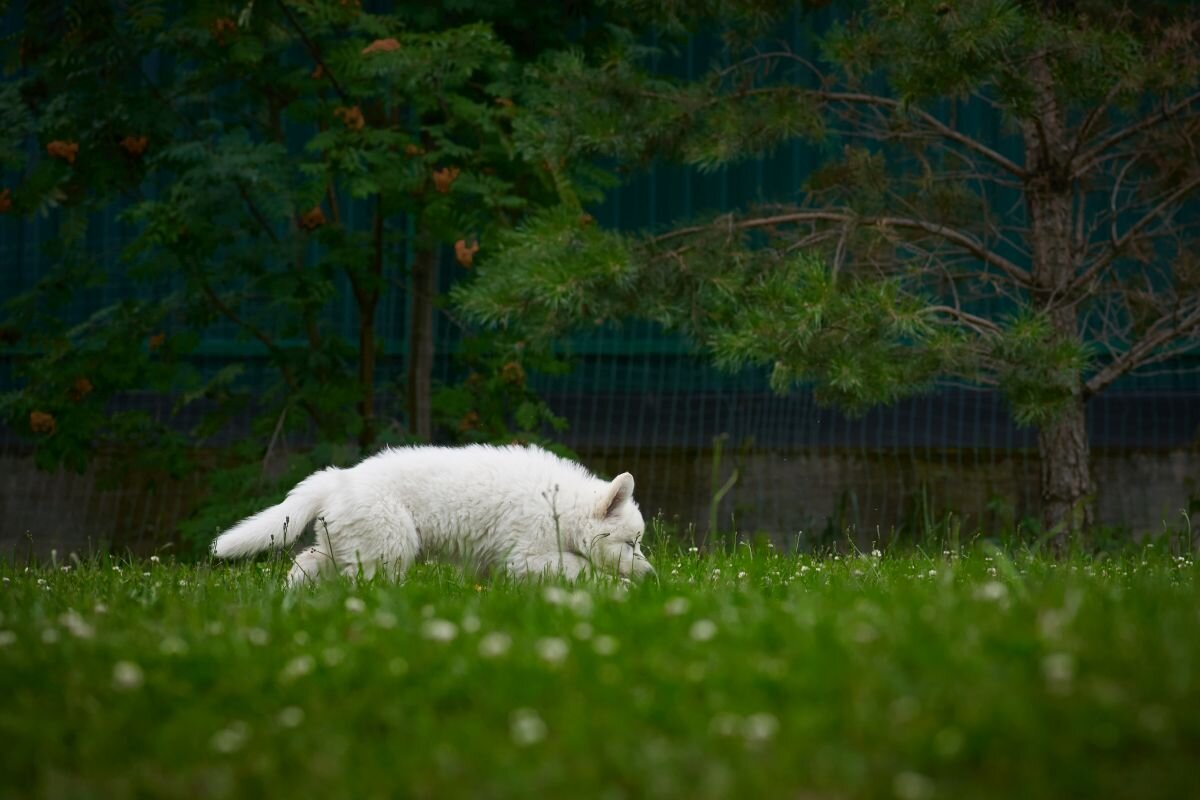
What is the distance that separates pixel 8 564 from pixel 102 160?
8.34 feet

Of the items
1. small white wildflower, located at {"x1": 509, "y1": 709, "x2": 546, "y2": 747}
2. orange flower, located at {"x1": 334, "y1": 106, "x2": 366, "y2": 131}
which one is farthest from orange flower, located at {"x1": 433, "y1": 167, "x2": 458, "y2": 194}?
small white wildflower, located at {"x1": 509, "y1": 709, "x2": 546, "y2": 747}

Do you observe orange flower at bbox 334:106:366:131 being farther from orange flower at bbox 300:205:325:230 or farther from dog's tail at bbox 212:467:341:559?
dog's tail at bbox 212:467:341:559

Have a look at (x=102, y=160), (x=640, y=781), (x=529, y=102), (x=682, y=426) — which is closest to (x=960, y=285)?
(x=682, y=426)

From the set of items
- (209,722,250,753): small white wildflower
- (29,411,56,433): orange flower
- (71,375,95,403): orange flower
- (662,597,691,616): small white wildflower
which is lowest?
(209,722,250,753): small white wildflower

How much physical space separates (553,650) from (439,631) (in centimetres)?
33

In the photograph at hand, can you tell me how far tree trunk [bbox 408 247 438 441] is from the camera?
802cm

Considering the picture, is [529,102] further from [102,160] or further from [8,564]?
[8,564]

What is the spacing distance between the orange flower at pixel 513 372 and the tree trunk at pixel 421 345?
A: 2.18 feet

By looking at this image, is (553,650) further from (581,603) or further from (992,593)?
(992,593)

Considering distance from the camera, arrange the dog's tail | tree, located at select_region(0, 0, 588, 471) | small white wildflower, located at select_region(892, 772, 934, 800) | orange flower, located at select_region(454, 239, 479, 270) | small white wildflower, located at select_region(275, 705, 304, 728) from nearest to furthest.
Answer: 1. small white wildflower, located at select_region(892, 772, 934, 800)
2. small white wildflower, located at select_region(275, 705, 304, 728)
3. the dog's tail
4. tree, located at select_region(0, 0, 588, 471)
5. orange flower, located at select_region(454, 239, 479, 270)

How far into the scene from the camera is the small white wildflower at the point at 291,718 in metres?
2.67

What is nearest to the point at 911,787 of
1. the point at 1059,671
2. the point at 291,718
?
the point at 1059,671

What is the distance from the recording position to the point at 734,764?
2.36 m

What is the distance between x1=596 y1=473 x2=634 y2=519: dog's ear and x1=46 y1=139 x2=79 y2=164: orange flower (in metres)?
3.91
